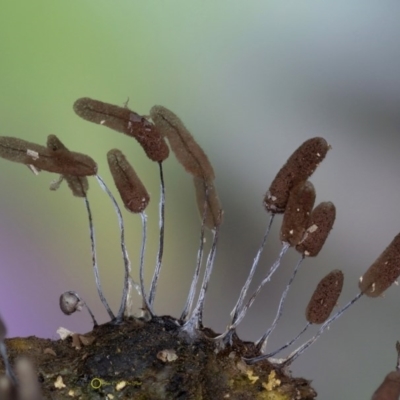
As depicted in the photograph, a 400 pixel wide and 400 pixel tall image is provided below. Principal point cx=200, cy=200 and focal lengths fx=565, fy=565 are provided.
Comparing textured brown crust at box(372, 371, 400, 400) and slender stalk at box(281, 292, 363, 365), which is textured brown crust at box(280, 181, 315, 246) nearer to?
slender stalk at box(281, 292, 363, 365)

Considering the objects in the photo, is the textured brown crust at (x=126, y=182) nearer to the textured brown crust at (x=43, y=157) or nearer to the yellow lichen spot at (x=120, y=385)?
the textured brown crust at (x=43, y=157)

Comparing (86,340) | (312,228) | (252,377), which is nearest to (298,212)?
(312,228)

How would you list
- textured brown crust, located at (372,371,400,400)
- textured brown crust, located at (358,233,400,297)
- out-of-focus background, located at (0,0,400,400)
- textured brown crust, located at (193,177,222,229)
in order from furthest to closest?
out-of-focus background, located at (0,0,400,400) < textured brown crust, located at (193,177,222,229) < textured brown crust, located at (358,233,400,297) < textured brown crust, located at (372,371,400,400)

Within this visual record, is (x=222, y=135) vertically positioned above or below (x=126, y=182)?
above

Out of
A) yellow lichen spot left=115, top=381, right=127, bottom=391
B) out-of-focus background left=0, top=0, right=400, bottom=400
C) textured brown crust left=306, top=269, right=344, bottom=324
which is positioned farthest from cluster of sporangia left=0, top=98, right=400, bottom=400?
out-of-focus background left=0, top=0, right=400, bottom=400

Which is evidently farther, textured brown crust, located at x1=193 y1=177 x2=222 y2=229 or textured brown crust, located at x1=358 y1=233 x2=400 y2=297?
textured brown crust, located at x1=193 y1=177 x2=222 y2=229

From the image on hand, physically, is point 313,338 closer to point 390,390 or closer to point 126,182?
point 390,390
